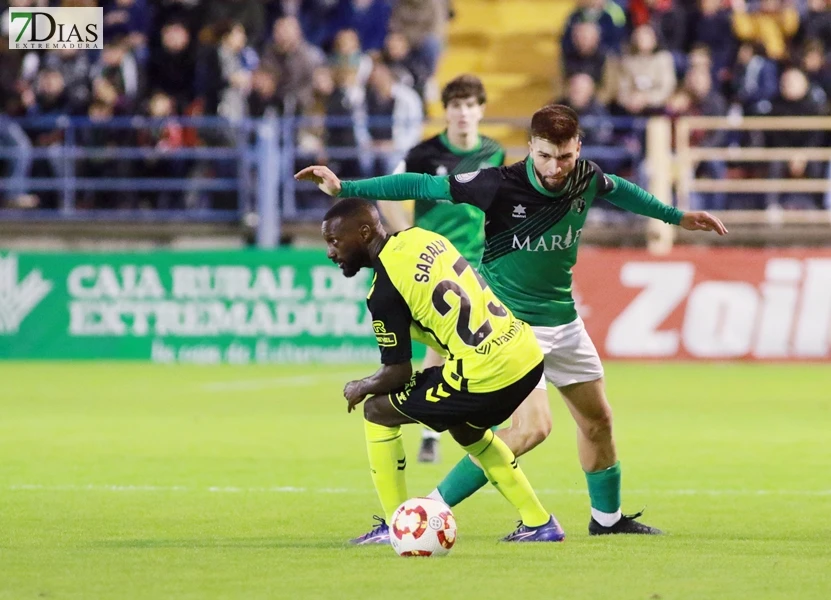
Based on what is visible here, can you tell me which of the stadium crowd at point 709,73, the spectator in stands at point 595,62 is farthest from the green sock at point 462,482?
the spectator in stands at point 595,62

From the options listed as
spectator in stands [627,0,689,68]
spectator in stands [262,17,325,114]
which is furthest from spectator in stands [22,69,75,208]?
spectator in stands [627,0,689,68]

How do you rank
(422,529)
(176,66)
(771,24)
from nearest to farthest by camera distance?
(422,529) < (176,66) < (771,24)

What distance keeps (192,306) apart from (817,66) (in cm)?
822

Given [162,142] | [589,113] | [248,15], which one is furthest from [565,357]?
[248,15]

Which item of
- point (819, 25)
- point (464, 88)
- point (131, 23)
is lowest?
point (464, 88)

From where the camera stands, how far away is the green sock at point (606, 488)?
25.0 ft

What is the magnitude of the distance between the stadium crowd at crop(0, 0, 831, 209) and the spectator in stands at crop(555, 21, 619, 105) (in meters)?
0.02

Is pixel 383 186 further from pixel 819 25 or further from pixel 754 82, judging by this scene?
pixel 819 25

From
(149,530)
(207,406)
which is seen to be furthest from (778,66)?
(149,530)

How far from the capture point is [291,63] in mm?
20406

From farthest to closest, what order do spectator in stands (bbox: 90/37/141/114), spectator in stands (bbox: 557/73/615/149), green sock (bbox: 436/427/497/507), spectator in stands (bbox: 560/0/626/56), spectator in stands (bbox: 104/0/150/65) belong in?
1. spectator in stands (bbox: 104/0/150/65)
2. spectator in stands (bbox: 560/0/626/56)
3. spectator in stands (bbox: 90/37/141/114)
4. spectator in stands (bbox: 557/73/615/149)
5. green sock (bbox: 436/427/497/507)

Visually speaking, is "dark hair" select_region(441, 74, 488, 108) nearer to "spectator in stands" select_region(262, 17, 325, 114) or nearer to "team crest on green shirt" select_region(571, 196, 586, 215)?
"team crest on green shirt" select_region(571, 196, 586, 215)

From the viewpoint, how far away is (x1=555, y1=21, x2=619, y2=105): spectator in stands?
66.6 ft

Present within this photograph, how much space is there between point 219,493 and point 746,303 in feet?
35.8
